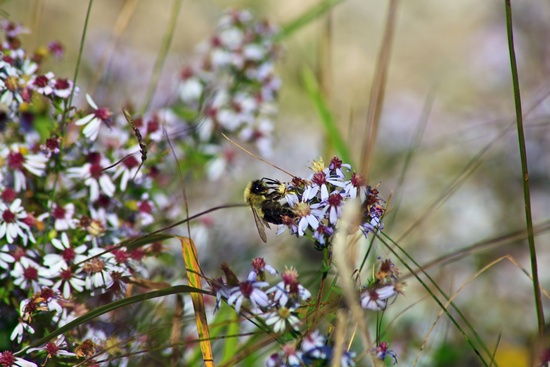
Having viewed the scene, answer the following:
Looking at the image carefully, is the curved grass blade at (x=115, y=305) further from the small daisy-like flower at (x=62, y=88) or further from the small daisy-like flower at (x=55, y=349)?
the small daisy-like flower at (x=62, y=88)

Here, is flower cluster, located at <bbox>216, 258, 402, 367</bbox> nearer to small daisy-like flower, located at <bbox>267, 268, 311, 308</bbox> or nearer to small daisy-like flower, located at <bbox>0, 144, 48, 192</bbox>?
small daisy-like flower, located at <bbox>267, 268, 311, 308</bbox>

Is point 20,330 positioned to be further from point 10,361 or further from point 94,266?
point 94,266

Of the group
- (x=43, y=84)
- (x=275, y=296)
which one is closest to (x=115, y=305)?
(x=275, y=296)

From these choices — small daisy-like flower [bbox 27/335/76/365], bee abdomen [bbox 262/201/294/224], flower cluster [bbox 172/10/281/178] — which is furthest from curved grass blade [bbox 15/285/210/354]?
flower cluster [bbox 172/10/281/178]

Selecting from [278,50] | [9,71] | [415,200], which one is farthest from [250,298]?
[415,200]

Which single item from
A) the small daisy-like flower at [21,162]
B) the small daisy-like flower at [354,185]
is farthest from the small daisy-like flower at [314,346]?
the small daisy-like flower at [21,162]

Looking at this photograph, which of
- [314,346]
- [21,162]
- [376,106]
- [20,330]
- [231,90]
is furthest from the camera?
[231,90]

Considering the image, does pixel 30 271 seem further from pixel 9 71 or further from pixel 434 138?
pixel 434 138

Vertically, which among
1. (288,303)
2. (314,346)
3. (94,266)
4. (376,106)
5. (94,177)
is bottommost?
(314,346)
